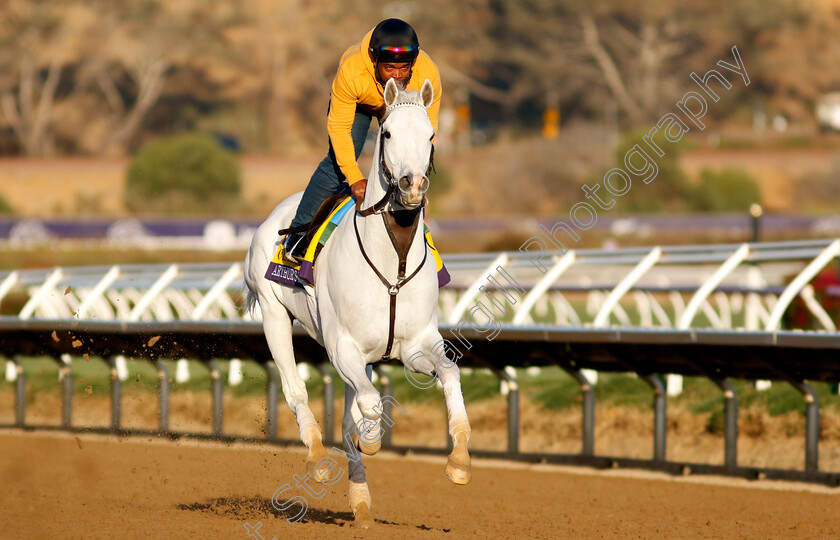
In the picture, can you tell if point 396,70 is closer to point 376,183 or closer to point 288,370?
point 376,183

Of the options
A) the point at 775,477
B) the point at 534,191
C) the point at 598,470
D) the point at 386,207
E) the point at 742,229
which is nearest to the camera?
the point at 386,207

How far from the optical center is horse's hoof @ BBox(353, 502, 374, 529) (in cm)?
734

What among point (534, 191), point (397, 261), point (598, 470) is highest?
point (534, 191)

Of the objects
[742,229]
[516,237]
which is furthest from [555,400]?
[742,229]

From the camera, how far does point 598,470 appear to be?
1030cm

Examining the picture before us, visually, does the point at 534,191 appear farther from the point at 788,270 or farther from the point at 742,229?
the point at 788,270

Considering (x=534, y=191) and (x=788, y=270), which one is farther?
(x=534, y=191)

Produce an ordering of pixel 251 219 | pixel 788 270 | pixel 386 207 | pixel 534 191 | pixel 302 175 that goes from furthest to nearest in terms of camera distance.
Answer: pixel 302 175 < pixel 534 191 < pixel 251 219 < pixel 788 270 < pixel 386 207

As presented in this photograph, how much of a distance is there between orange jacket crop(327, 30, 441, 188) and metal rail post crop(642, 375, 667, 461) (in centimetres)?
385

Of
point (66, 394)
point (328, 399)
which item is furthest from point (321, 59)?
point (328, 399)

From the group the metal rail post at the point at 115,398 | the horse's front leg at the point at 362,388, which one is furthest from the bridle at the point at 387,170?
the metal rail post at the point at 115,398

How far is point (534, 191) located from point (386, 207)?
4285 centimetres

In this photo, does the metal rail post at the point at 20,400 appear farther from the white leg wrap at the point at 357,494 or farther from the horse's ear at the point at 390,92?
the horse's ear at the point at 390,92

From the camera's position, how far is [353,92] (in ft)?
23.1
